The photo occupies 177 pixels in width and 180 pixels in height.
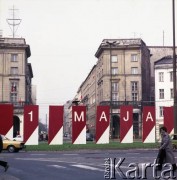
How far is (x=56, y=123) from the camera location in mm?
6984

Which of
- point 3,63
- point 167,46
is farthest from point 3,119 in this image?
point 167,46

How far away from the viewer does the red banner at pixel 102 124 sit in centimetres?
717

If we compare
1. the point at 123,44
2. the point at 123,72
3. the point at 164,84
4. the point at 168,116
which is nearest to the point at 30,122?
the point at 168,116

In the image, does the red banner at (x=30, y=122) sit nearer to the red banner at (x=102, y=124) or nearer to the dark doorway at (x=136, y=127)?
the red banner at (x=102, y=124)

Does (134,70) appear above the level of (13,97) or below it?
above

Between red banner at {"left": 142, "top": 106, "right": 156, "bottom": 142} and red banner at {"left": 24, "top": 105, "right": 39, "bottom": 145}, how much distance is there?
6.20 feet

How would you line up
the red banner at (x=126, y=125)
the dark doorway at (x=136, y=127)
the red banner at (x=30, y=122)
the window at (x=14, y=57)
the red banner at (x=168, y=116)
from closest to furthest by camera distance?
the red banner at (x=30, y=122), the red banner at (x=126, y=125), the red banner at (x=168, y=116), the dark doorway at (x=136, y=127), the window at (x=14, y=57)

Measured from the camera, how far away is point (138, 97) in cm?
7831

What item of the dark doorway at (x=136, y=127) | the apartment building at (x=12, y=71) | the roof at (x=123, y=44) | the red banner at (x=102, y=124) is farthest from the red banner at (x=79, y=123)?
the roof at (x=123, y=44)

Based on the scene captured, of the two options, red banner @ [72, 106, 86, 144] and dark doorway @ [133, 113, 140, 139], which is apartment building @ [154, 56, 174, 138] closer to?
dark doorway @ [133, 113, 140, 139]

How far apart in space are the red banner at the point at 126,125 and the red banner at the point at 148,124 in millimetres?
277

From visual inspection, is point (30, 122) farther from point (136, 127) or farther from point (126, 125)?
point (136, 127)

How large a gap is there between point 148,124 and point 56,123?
162 cm

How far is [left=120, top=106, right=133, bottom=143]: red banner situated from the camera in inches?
Answer: 289
